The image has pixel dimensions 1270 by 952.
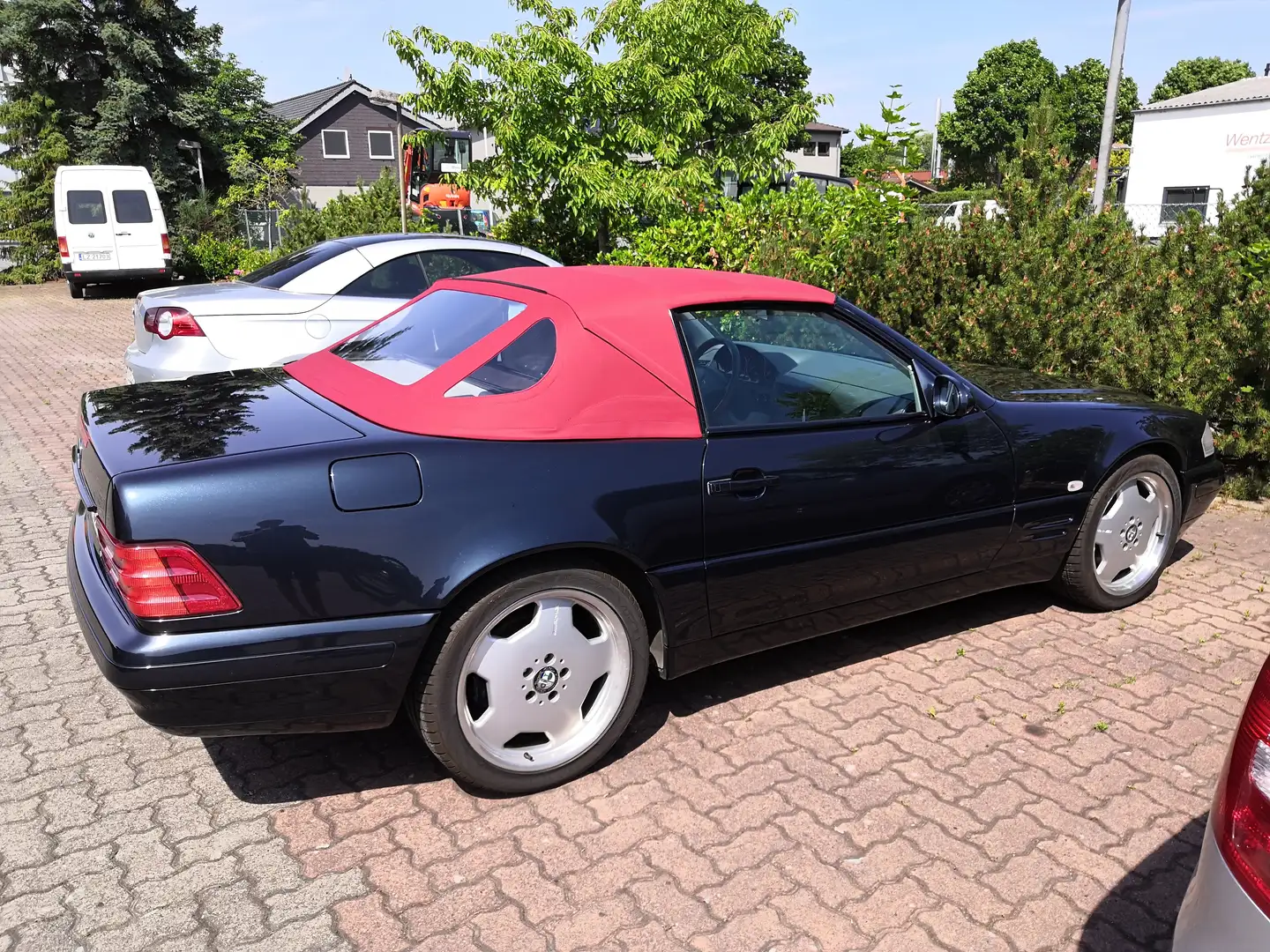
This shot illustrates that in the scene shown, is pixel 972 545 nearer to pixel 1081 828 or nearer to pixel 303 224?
pixel 1081 828

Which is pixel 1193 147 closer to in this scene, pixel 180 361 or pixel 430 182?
pixel 430 182

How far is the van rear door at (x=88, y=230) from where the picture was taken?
63.9ft

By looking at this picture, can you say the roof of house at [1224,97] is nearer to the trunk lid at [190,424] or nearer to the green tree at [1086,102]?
the green tree at [1086,102]

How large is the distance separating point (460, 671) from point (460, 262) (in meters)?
5.62

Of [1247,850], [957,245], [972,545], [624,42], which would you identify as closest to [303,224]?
[624,42]

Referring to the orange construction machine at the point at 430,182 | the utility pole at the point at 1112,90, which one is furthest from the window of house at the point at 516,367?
the orange construction machine at the point at 430,182

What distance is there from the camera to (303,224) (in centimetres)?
1794

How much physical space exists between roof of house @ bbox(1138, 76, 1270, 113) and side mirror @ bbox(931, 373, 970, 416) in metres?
37.6

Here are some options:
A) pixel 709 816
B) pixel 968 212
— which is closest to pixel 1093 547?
pixel 709 816

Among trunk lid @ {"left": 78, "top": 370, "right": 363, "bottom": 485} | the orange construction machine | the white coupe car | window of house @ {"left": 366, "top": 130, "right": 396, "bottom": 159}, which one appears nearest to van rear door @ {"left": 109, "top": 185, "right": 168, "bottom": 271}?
the orange construction machine

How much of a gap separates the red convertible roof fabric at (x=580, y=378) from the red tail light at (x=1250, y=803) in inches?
72.3

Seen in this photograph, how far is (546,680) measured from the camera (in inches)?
118

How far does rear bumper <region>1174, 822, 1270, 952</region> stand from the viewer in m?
1.48

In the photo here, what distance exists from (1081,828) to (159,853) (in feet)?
8.78
